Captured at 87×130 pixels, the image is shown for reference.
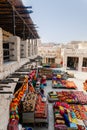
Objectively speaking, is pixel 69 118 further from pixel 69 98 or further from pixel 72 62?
pixel 72 62

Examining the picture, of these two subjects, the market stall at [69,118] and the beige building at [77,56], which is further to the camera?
the beige building at [77,56]

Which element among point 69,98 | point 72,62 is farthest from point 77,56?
point 69,98

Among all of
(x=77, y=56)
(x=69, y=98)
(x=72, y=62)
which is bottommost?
(x=69, y=98)

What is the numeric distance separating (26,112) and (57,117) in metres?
1.60

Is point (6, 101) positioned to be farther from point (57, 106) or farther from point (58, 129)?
point (57, 106)

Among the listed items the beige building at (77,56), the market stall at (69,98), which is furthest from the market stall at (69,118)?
the beige building at (77,56)

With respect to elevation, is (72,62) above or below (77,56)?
below

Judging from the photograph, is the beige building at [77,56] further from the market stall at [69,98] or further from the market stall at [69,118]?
the market stall at [69,118]

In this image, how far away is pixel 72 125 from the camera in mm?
6668

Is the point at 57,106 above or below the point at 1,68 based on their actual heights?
below

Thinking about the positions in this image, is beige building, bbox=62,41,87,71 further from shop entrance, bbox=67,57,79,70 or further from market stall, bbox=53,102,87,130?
market stall, bbox=53,102,87,130

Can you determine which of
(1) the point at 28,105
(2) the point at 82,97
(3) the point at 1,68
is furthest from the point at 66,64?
(3) the point at 1,68

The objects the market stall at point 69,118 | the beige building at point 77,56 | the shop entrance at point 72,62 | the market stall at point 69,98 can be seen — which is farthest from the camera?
the shop entrance at point 72,62

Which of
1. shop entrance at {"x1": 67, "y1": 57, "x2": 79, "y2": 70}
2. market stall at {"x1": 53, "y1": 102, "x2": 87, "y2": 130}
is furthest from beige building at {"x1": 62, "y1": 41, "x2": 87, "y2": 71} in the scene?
market stall at {"x1": 53, "y1": 102, "x2": 87, "y2": 130}
